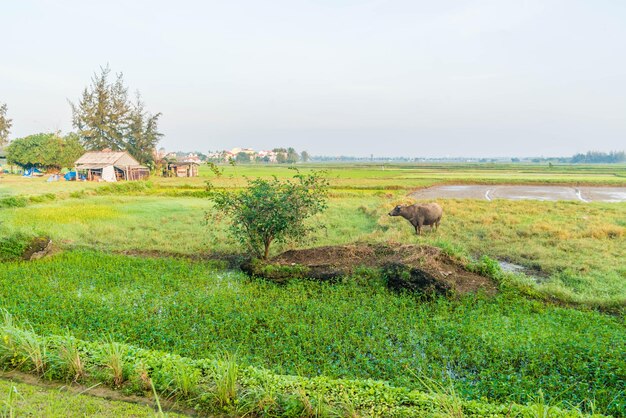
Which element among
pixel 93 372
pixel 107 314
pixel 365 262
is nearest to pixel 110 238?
pixel 107 314

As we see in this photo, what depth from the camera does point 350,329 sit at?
5.51 meters

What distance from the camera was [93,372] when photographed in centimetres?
385

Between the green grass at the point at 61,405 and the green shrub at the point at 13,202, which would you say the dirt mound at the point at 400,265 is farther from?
the green shrub at the point at 13,202

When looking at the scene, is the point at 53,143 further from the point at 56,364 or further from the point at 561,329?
the point at 561,329

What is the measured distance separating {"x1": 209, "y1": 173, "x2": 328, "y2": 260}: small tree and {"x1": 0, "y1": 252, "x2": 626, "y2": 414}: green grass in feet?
4.44

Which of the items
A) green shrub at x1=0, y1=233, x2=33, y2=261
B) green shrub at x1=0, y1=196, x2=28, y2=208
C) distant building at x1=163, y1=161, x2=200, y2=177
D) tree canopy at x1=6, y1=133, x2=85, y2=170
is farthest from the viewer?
distant building at x1=163, y1=161, x2=200, y2=177

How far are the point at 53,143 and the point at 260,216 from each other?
38.7m

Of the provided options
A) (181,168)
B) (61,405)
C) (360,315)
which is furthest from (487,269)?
(181,168)

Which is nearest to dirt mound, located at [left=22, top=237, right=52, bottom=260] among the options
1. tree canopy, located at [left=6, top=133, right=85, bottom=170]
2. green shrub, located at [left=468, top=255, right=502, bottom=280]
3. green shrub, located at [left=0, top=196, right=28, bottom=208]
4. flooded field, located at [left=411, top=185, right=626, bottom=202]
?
green shrub, located at [left=468, top=255, right=502, bottom=280]

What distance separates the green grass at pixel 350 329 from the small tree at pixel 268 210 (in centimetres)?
135

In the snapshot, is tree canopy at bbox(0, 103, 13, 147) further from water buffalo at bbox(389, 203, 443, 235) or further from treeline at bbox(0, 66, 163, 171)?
water buffalo at bbox(389, 203, 443, 235)

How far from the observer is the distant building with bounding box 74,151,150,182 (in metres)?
34.2

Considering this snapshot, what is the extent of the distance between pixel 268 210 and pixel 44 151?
38199 millimetres

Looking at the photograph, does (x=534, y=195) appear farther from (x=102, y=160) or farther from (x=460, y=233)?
(x=102, y=160)
